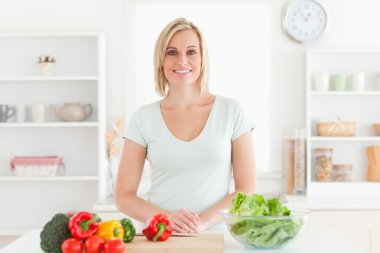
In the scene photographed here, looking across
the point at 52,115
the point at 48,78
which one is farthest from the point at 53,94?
the point at 48,78

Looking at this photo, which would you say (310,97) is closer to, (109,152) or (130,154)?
(109,152)

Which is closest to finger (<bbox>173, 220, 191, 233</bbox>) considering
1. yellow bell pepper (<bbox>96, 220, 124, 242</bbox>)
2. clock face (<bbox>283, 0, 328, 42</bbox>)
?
yellow bell pepper (<bbox>96, 220, 124, 242</bbox>)

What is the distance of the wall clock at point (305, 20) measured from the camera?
15.4 ft

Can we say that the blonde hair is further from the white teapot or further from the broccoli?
the white teapot

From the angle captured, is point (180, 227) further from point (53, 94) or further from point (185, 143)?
point (53, 94)

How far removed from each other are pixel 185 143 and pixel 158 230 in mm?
489

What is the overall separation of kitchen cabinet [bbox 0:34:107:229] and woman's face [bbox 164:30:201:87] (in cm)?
234

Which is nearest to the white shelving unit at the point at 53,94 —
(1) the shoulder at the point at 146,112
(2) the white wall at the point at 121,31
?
(2) the white wall at the point at 121,31

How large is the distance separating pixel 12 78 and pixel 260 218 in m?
3.04

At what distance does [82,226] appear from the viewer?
188 cm

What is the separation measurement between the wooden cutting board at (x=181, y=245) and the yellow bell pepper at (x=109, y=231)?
61 mm

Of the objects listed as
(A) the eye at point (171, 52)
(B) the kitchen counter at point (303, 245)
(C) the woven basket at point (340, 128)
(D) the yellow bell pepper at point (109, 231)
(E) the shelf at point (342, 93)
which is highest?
(A) the eye at point (171, 52)

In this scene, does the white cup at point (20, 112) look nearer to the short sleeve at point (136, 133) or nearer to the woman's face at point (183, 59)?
the short sleeve at point (136, 133)

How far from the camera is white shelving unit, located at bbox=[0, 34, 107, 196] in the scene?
4750 millimetres
